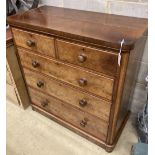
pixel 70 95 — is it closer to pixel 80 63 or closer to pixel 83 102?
pixel 83 102

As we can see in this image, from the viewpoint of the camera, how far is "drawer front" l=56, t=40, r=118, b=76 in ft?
3.16

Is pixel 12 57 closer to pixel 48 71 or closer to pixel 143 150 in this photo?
pixel 48 71

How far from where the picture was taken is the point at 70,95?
1323 mm

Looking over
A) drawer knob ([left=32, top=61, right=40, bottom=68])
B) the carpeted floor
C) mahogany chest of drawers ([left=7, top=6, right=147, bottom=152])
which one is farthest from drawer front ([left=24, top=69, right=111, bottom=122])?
the carpeted floor

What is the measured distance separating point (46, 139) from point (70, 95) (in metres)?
0.54

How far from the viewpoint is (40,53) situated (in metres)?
1.28

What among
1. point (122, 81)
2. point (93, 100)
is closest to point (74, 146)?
point (93, 100)

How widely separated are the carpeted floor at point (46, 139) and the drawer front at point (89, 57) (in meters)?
0.77

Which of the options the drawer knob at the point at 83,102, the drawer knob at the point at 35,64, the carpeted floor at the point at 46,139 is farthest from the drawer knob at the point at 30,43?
the carpeted floor at the point at 46,139

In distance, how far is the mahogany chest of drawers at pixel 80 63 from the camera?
3.20 ft

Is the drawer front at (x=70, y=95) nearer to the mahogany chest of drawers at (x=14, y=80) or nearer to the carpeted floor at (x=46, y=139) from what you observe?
the mahogany chest of drawers at (x=14, y=80)

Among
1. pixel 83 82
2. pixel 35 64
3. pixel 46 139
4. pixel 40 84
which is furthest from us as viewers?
pixel 46 139

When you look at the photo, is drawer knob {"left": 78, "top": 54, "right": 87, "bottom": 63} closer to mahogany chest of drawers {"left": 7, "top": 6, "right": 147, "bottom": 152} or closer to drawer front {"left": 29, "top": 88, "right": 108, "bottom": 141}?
mahogany chest of drawers {"left": 7, "top": 6, "right": 147, "bottom": 152}

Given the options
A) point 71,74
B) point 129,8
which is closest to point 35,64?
point 71,74
